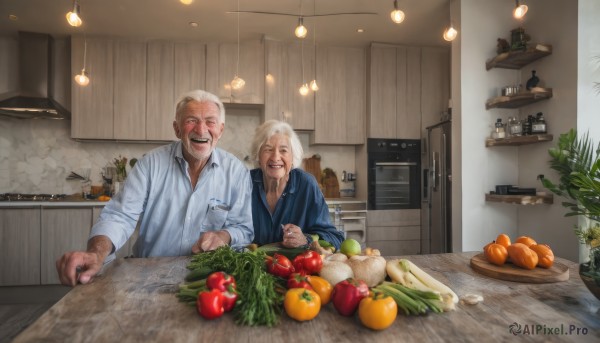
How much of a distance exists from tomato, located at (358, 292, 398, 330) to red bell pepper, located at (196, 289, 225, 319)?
0.40 m

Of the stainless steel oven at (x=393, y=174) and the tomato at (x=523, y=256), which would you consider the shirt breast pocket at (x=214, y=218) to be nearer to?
the tomato at (x=523, y=256)

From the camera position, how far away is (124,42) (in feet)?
14.7

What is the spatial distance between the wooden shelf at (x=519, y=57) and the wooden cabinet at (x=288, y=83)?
2223 mm

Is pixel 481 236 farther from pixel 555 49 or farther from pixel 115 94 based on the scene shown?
pixel 115 94

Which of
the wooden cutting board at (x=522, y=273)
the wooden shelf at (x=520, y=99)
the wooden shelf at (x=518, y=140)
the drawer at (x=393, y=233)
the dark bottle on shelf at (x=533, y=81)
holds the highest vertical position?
the dark bottle on shelf at (x=533, y=81)

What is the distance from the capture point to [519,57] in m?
3.12

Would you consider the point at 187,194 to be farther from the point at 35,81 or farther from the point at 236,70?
the point at 35,81

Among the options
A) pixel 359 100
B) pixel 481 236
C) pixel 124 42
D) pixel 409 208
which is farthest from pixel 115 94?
pixel 481 236

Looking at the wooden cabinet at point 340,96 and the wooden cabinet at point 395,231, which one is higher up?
the wooden cabinet at point 340,96

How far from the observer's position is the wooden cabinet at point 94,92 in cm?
435

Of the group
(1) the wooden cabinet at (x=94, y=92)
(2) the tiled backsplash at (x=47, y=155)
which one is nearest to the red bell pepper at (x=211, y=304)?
(1) the wooden cabinet at (x=94, y=92)

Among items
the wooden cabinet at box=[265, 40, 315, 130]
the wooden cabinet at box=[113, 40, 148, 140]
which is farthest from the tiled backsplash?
the wooden cabinet at box=[265, 40, 315, 130]

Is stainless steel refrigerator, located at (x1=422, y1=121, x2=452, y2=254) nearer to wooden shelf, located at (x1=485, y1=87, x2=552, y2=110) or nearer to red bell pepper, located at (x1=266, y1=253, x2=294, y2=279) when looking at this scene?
wooden shelf, located at (x1=485, y1=87, x2=552, y2=110)

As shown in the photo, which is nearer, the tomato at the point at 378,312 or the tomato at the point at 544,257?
the tomato at the point at 378,312
